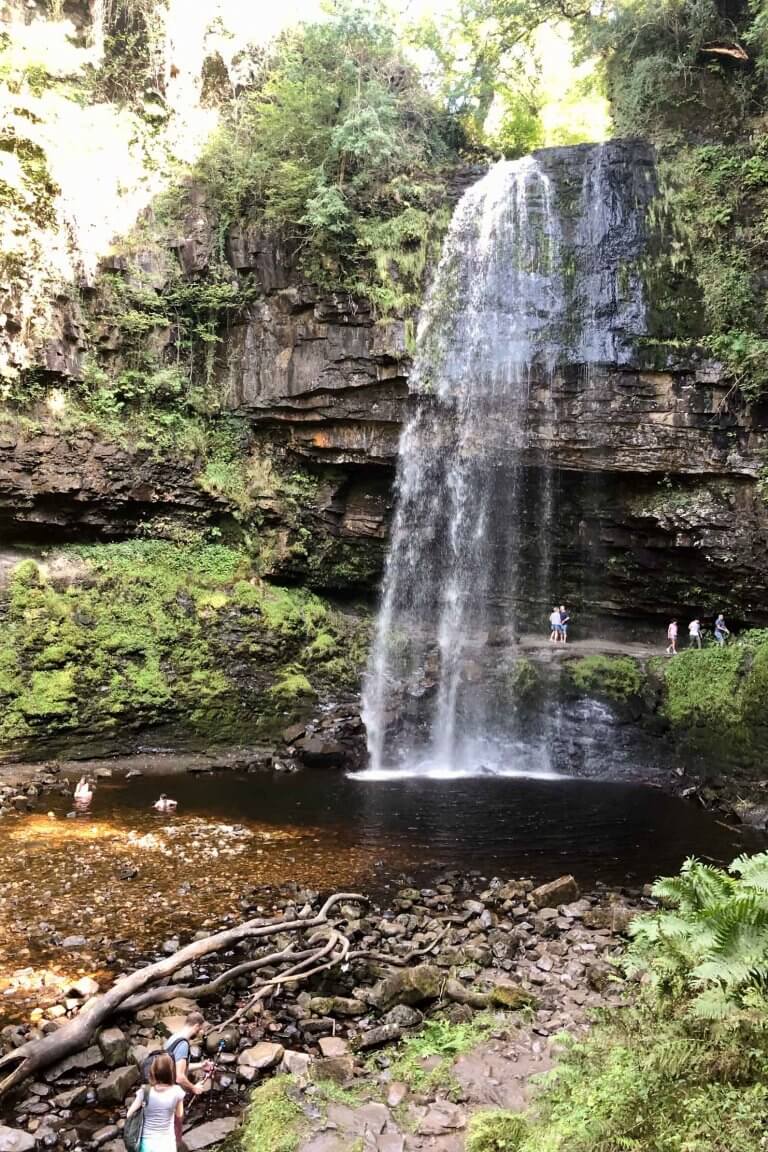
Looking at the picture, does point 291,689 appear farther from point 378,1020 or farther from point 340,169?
point 340,169

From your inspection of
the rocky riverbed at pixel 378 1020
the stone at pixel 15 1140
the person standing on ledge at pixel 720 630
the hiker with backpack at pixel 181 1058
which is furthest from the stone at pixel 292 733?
the stone at pixel 15 1140

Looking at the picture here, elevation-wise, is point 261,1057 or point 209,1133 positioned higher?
point 209,1133

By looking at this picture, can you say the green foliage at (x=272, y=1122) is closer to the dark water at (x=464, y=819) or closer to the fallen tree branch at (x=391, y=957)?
the fallen tree branch at (x=391, y=957)

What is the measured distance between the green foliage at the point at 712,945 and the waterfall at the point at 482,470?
12.0 metres

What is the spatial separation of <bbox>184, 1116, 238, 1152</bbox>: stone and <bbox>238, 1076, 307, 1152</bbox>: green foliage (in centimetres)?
12

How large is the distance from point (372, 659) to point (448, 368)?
307 inches

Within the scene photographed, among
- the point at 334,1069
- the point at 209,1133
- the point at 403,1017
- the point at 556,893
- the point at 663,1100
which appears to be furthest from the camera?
the point at 556,893

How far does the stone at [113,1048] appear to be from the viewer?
5398mm

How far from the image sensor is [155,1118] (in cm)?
402

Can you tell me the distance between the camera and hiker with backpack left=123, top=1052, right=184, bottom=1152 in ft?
13.1

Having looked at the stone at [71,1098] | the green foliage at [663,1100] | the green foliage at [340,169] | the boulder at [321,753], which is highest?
the green foliage at [340,169]

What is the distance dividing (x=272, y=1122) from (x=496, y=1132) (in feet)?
5.04

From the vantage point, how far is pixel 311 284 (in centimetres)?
1827

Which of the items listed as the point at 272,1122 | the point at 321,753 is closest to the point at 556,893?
the point at 272,1122
